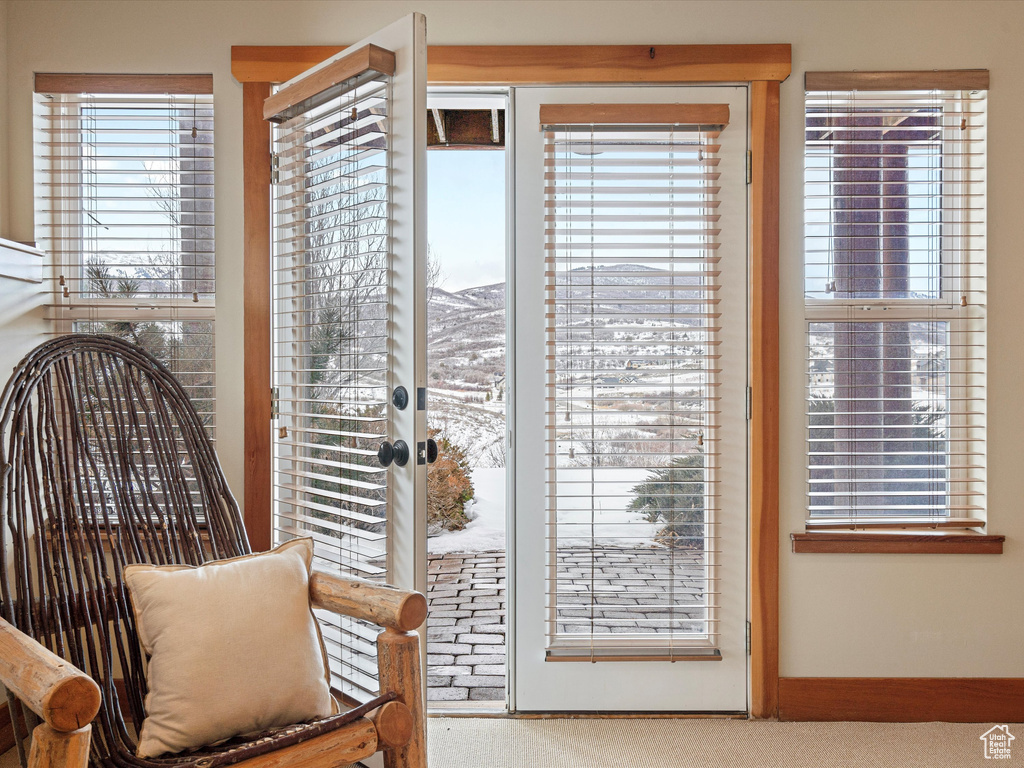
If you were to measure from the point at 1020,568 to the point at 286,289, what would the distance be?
257cm

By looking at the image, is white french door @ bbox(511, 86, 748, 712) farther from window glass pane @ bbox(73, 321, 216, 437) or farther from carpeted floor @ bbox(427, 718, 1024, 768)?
window glass pane @ bbox(73, 321, 216, 437)

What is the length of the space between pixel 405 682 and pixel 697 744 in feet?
3.78

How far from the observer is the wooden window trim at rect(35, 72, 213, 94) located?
218 centimetres

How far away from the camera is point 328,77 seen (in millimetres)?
1849

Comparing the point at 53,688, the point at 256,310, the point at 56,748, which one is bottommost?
the point at 56,748

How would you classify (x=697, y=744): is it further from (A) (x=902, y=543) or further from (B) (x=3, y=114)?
(B) (x=3, y=114)

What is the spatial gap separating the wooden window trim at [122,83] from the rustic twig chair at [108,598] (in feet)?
3.25

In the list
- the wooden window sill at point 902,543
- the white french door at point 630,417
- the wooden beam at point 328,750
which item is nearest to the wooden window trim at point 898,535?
the wooden window sill at point 902,543

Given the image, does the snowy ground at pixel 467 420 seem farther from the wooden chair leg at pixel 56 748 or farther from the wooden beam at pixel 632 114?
the wooden chair leg at pixel 56 748

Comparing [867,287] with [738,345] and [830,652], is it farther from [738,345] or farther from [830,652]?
[830,652]

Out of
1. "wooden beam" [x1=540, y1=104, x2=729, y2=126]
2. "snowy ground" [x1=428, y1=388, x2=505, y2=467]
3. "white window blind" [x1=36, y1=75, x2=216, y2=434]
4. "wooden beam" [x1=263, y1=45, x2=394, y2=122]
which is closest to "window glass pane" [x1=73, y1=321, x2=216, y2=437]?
"white window blind" [x1=36, y1=75, x2=216, y2=434]

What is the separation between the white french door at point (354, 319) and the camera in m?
1.71

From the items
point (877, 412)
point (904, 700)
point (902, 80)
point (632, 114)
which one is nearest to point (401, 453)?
point (632, 114)

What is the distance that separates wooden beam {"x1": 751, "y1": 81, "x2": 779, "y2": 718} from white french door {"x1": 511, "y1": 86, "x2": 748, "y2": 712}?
0.14 ft
